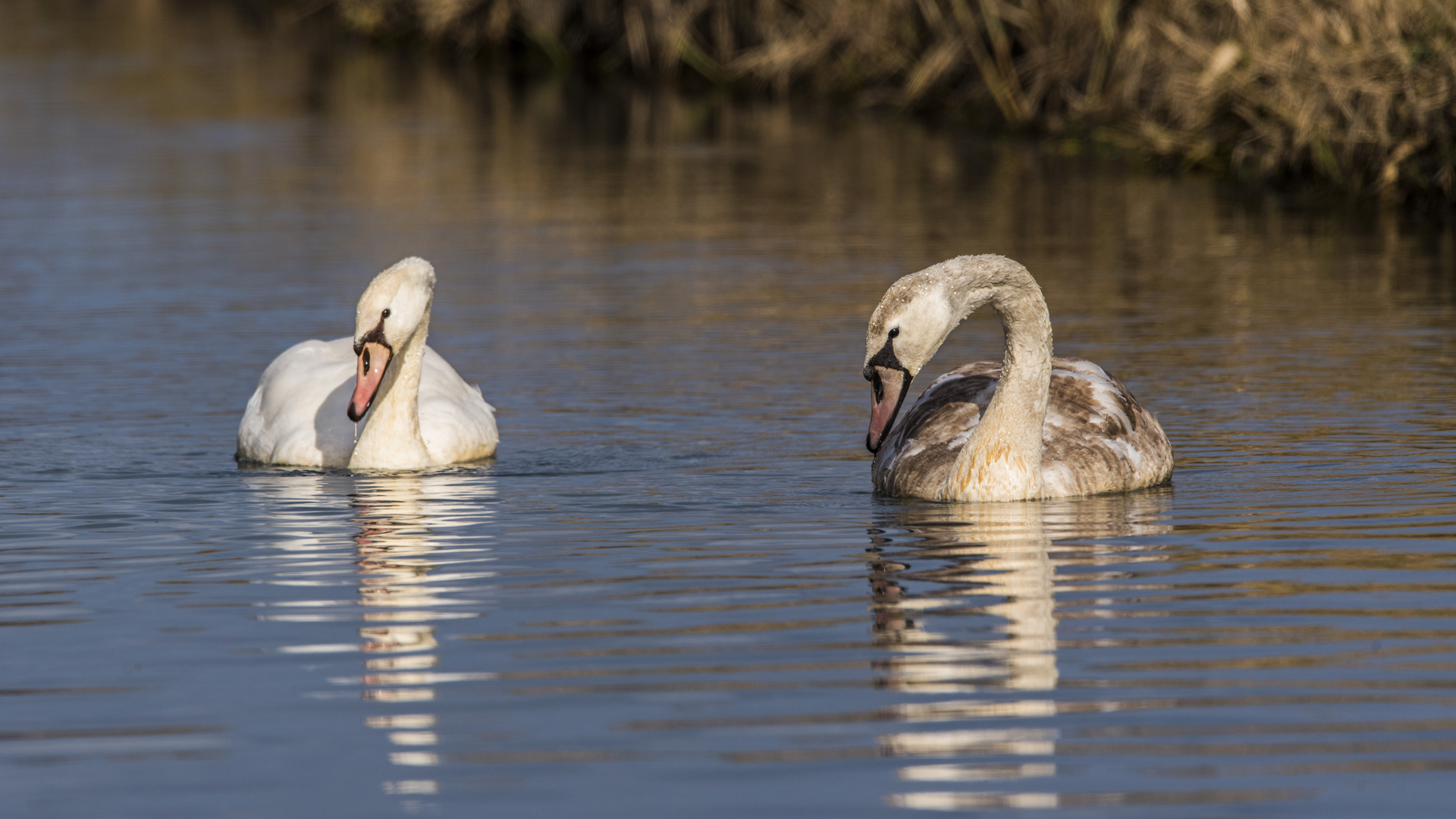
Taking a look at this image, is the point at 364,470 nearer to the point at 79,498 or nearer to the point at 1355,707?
the point at 79,498

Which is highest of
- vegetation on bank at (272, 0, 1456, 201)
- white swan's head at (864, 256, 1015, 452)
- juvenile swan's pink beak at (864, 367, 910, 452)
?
vegetation on bank at (272, 0, 1456, 201)

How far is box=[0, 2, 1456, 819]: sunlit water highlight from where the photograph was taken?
6.04m

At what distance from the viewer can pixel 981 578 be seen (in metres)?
8.27

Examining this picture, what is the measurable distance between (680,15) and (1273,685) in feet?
93.8

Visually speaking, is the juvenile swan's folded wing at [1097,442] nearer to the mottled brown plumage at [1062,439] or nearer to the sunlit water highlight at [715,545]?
the mottled brown plumage at [1062,439]

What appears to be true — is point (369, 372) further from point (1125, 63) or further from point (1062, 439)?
point (1125, 63)

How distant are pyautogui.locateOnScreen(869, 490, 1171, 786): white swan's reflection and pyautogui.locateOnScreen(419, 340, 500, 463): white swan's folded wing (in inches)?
101

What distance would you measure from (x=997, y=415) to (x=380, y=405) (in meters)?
3.19

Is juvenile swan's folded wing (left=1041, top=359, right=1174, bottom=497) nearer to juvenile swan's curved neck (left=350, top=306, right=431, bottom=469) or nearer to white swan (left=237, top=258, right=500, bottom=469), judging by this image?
white swan (left=237, top=258, right=500, bottom=469)

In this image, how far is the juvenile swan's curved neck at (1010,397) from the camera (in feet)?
32.2

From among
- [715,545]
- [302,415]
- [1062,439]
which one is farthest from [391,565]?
[1062,439]

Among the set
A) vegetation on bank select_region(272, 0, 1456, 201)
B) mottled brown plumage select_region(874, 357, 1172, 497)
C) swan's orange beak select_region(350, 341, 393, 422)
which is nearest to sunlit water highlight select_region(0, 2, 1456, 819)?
mottled brown plumage select_region(874, 357, 1172, 497)

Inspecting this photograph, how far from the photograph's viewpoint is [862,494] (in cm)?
1040

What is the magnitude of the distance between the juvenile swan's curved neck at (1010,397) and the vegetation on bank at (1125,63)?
33.3ft
